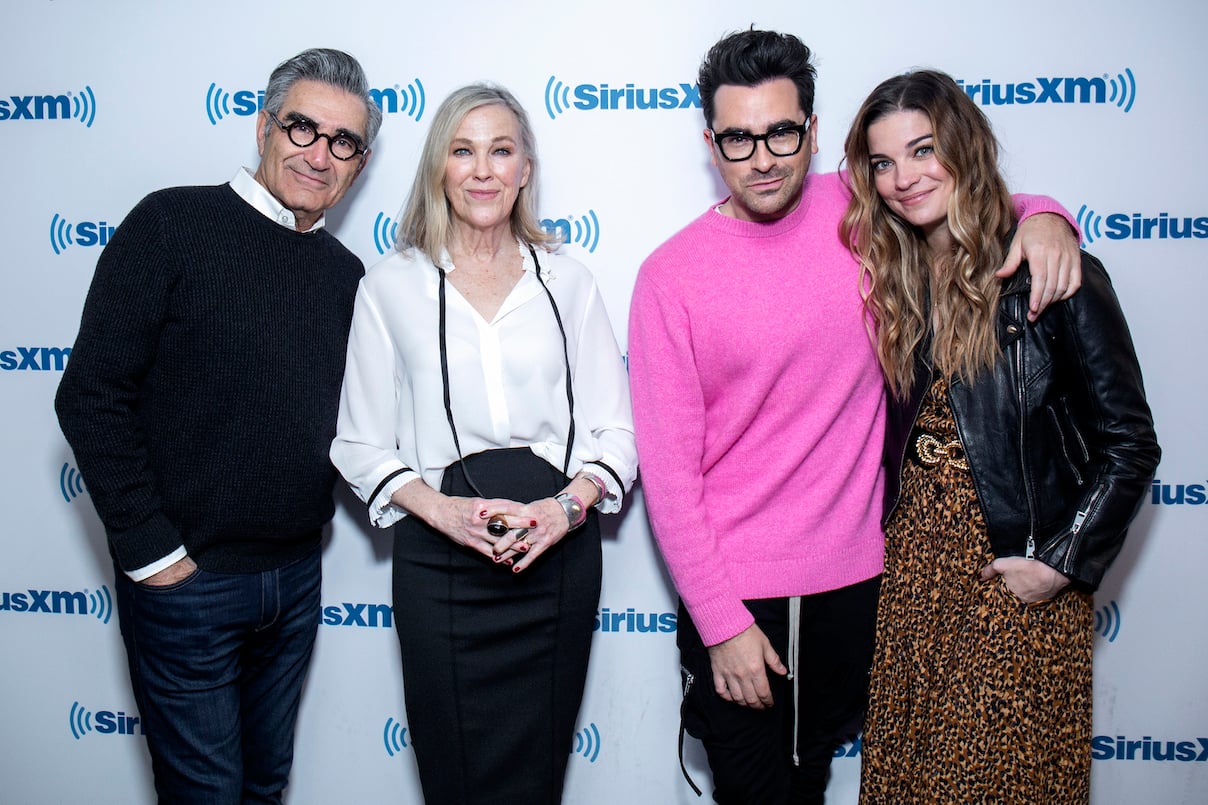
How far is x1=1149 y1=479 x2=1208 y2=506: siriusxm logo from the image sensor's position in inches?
81.4

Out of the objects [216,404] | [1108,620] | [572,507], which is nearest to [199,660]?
[216,404]

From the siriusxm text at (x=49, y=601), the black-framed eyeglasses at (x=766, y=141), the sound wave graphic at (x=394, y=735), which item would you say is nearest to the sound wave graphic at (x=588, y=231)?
the black-framed eyeglasses at (x=766, y=141)

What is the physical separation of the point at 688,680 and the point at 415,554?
2.07ft

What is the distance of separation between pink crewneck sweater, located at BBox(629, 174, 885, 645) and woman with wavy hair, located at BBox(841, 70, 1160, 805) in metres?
0.09

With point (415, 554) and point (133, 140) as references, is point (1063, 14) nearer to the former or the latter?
point (415, 554)

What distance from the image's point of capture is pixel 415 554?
1.65 metres

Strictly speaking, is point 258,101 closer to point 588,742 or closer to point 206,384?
point 206,384

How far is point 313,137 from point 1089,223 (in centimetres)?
185

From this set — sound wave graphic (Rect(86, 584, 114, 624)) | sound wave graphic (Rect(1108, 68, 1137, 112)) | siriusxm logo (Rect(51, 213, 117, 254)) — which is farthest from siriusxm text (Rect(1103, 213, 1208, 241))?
sound wave graphic (Rect(86, 584, 114, 624))

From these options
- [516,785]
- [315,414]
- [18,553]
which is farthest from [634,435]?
[18,553]

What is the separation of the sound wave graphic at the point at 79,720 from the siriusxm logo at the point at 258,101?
1.69m

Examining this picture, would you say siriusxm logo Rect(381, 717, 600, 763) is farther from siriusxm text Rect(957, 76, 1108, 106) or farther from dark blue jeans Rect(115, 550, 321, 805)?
Result: siriusxm text Rect(957, 76, 1108, 106)

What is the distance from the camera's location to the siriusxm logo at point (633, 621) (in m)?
2.18

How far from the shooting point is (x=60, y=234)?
216 centimetres
